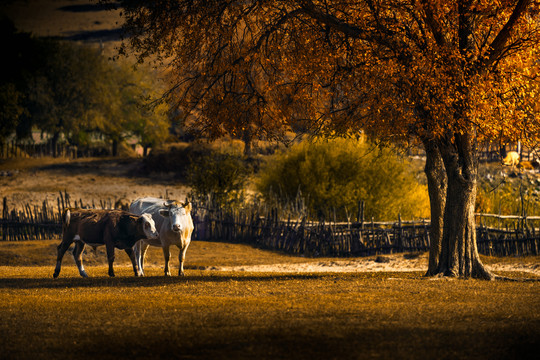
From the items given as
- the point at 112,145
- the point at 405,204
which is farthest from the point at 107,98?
the point at 405,204

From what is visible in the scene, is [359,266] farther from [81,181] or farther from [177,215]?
[81,181]

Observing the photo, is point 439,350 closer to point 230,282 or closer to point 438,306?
point 438,306

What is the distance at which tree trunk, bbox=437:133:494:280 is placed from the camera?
16547mm

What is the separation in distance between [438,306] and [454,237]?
16.4 ft

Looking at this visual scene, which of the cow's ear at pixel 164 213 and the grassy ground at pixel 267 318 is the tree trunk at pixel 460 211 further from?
the cow's ear at pixel 164 213

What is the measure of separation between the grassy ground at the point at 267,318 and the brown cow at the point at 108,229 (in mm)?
803

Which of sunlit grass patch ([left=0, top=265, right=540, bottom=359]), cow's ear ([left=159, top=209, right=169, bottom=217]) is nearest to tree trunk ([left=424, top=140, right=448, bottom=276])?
sunlit grass patch ([left=0, top=265, right=540, bottom=359])

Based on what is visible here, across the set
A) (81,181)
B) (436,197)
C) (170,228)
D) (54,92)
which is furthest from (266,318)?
(54,92)

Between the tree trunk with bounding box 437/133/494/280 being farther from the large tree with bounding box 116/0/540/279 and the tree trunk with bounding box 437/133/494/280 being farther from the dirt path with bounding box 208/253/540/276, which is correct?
the dirt path with bounding box 208/253/540/276

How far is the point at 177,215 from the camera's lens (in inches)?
678

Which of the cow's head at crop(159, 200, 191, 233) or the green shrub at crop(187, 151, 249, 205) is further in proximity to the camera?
the green shrub at crop(187, 151, 249, 205)

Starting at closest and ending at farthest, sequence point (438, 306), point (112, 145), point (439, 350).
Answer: point (439, 350) → point (438, 306) → point (112, 145)

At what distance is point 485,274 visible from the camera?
655 inches

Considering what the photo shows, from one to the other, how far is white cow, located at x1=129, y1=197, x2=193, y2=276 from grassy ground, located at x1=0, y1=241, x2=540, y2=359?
→ 1.00m
